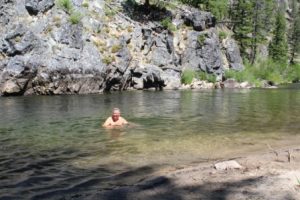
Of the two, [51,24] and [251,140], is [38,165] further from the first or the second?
[51,24]

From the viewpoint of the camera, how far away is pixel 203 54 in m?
67.3

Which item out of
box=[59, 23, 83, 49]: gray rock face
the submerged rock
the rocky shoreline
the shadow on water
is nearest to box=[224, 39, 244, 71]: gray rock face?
box=[59, 23, 83, 49]: gray rock face

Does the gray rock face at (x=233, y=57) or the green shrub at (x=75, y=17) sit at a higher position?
the green shrub at (x=75, y=17)

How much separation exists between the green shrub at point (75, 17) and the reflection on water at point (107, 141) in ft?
75.8

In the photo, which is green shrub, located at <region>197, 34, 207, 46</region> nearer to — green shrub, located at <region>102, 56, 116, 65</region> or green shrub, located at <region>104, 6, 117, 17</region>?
green shrub, located at <region>104, 6, 117, 17</region>

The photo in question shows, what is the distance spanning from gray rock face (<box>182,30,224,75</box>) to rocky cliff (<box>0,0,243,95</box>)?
17 centimetres

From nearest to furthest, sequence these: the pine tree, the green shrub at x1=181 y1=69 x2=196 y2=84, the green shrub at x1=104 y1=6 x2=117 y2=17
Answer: the green shrub at x1=104 y1=6 x2=117 y2=17 → the green shrub at x1=181 y1=69 x2=196 y2=84 → the pine tree

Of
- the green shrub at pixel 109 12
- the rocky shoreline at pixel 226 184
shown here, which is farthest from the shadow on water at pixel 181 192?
the green shrub at pixel 109 12

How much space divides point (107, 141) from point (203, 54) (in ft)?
169

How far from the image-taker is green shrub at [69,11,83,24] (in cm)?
5116

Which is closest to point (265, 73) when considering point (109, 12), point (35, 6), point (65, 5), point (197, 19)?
point (197, 19)

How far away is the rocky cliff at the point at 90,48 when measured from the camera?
4619 cm

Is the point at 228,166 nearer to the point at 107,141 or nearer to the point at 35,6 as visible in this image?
the point at 107,141

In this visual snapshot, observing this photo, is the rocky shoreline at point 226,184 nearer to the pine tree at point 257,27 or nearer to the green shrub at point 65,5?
the green shrub at point 65,5
